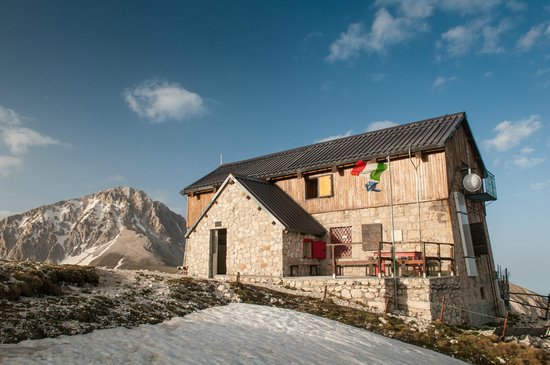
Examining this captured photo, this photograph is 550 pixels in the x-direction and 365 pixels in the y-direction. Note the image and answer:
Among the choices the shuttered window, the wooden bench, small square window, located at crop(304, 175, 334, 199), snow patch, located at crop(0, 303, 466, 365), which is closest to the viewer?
snow patch, located at crop(0, 303, 466, 365)

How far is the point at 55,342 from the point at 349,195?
18.0m

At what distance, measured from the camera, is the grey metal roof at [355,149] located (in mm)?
21844

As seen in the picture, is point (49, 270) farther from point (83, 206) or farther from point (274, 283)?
point (83, 206)

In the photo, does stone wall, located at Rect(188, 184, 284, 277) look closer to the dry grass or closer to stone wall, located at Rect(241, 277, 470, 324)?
stone wall, located at Rect(241, 277, 470, 324)

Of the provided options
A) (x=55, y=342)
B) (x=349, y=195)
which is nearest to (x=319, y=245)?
(x=349, y=195)

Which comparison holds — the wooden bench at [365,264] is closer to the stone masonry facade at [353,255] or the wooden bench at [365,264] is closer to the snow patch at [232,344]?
the stone masonry facade at [353,255]

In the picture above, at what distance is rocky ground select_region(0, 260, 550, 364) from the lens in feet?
30.2

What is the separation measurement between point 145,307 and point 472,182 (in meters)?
17.2

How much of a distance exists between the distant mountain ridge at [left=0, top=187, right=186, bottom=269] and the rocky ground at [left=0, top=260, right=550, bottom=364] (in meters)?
57.7

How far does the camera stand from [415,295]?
16.3 m

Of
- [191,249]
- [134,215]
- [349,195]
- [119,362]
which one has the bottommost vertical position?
[119,362]

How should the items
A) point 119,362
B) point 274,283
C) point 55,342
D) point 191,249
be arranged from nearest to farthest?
point 119,362 → point 55,342 → point 274,283 → point 191,249

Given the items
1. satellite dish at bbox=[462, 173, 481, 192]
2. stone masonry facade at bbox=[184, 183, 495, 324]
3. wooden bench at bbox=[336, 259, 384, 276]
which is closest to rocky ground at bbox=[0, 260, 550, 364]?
stone masonry facade at bbox=[184, 183, 495, 324]

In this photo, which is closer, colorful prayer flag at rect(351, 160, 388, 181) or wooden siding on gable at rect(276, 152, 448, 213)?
wooden siding on gable at rect(276, 152, 448, 213)
